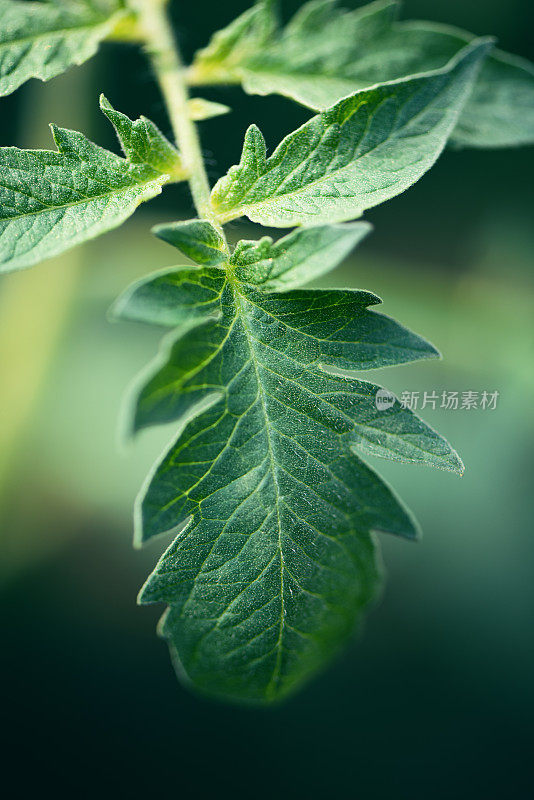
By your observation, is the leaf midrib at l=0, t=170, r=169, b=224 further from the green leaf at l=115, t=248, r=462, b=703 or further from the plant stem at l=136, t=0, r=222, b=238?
the green leaf at l=115, t=248, r=462, b=703

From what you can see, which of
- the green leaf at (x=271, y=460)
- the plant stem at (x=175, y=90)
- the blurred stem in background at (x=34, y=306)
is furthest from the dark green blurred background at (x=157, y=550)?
the green leaf at (x=271, y=460)

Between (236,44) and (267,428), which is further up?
(236,44)

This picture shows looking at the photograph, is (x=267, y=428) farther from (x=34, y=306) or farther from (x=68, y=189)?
(x=34, y=306)

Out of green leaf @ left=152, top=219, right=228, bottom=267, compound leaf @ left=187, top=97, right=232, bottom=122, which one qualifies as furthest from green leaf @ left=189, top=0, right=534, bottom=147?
green leaf @ left=152, top=219, right=228, bottom=267

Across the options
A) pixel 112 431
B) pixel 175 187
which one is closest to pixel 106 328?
pixel 112 431

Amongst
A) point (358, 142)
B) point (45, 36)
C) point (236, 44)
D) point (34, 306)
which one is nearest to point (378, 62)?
point (236, 44)

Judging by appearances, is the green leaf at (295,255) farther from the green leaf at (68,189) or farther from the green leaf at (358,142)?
the green leaf at (68,189)
